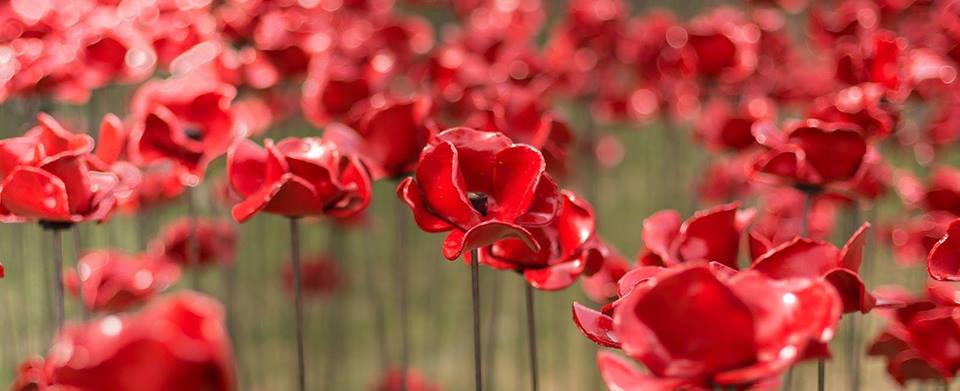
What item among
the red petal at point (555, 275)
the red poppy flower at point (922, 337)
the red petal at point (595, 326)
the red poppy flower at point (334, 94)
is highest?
the red poppy flower at point (334, 94)

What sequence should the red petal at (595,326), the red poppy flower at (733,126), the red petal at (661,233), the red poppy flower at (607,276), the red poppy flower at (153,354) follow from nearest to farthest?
1. the red poppy flower at (153,354)
2. the red petal at (595,326)
3. the red petal at (661,233)
4. the red poppy flower at (607,276)
5. the red poppy flower at (733,126)

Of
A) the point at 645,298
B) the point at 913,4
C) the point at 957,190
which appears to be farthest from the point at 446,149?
the point at 913,4

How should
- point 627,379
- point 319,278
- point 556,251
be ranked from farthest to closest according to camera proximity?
point 319,278 < point 556,251 < point 627,379

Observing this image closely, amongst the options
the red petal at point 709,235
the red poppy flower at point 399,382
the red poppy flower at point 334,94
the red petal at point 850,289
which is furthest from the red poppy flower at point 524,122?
the red poppy flower at point 399,382

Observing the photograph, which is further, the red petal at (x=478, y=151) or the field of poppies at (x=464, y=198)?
the red petal at (x=478, y=151)

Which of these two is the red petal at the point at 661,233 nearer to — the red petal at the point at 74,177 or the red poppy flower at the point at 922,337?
the red poppy flower at the point at 922,337

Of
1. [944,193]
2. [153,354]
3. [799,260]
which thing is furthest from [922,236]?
[153,354]

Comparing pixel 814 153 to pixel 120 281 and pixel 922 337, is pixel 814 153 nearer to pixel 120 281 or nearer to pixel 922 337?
pixel 922 337

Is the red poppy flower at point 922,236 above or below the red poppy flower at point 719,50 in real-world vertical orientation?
below
